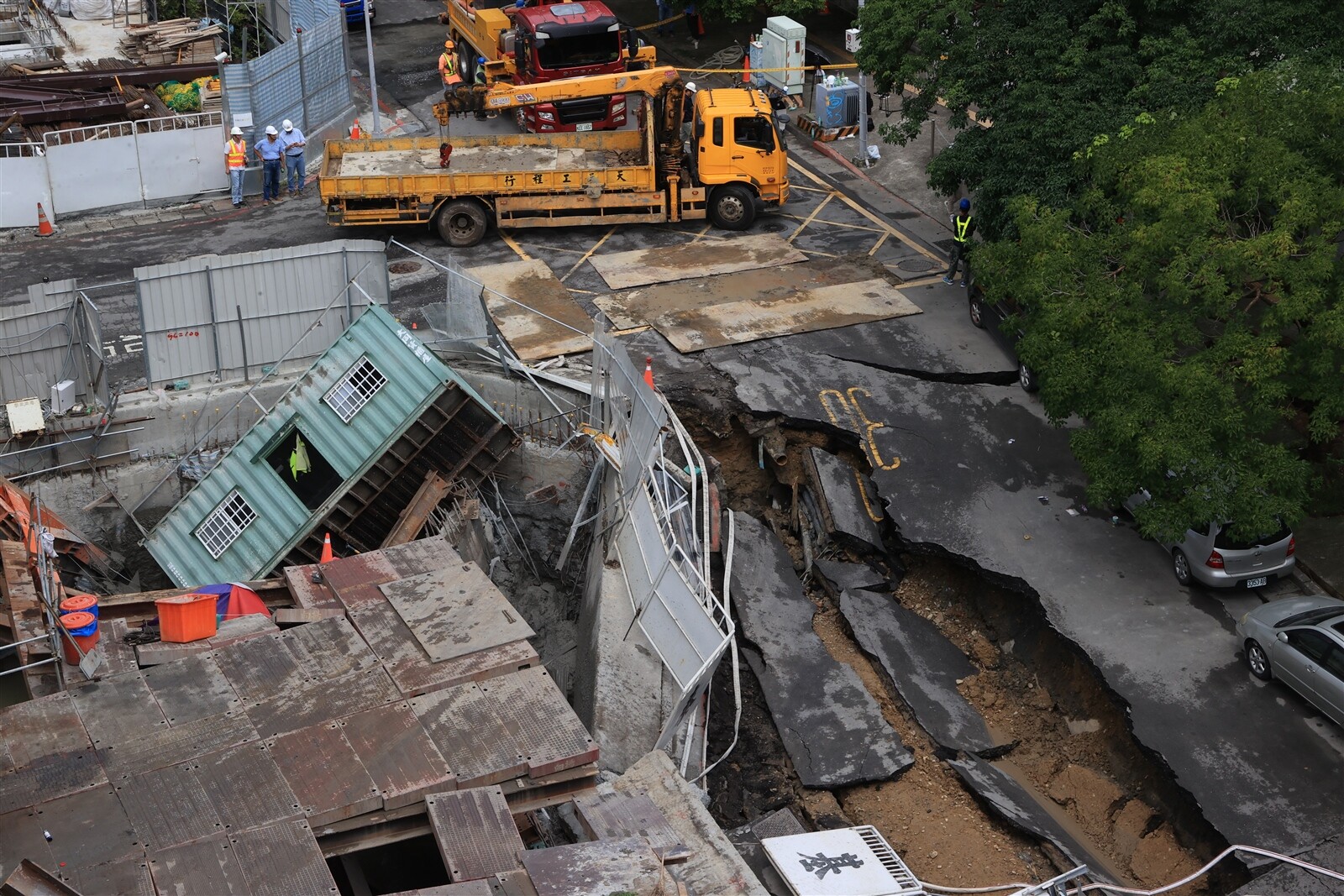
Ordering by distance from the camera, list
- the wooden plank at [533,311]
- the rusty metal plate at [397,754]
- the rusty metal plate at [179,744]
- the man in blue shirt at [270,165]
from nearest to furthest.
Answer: the rusty metal plate at [397,754], the rusty metal plate at [179,744], the wooden plank at [533,311], the man in blue shirt at [270,165]

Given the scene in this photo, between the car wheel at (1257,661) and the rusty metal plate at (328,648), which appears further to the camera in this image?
the car wheel at (1257,661)

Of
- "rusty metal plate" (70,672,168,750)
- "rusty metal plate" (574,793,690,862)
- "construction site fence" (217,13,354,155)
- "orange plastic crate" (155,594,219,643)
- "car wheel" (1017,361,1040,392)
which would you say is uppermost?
"construction site fence" (217,13,354,155)

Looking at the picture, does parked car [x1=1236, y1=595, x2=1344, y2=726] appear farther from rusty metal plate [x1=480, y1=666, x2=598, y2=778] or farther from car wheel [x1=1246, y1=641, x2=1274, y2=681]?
rusty metal plate [x1=480, y1=666, x2=598, y2=778]

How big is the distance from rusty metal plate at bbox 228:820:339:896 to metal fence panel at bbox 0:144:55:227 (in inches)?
928

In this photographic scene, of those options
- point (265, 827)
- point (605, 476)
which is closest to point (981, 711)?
point (605, 476)

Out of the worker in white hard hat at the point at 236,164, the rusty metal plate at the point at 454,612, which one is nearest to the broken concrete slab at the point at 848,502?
the rusty metal plate at the point at 454,612

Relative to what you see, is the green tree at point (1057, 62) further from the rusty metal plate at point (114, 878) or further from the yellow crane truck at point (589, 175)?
the rusty metal plate at point (114, 878)

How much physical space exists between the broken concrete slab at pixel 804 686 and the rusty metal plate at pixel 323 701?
5.64 metres

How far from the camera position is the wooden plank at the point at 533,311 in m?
24.9

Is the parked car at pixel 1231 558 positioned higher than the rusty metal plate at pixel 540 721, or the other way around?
the rusty metal plate at pixel 540 721

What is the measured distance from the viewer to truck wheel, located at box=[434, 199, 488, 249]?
29203mm

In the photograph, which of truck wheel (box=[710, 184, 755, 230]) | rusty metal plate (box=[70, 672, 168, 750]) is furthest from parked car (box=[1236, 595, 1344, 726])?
truck wheel (box=[710, 184, 755, 230])

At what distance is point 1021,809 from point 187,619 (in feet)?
32.5

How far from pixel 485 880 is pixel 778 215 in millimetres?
22465
